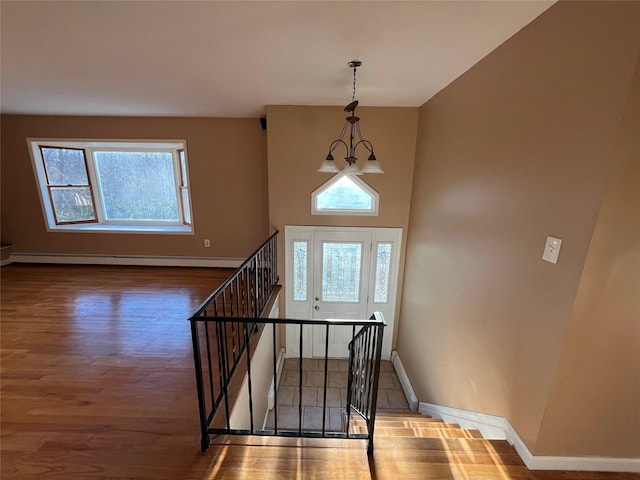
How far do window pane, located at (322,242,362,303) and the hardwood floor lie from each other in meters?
1.88

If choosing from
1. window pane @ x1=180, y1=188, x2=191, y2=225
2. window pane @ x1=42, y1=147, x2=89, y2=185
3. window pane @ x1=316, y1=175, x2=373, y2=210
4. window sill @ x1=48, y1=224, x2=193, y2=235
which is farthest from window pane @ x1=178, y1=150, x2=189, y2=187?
window pane @ x1=316, y1=175, x2=373, y2=210

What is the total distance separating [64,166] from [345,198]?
460 cm

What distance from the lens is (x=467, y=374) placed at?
208cm

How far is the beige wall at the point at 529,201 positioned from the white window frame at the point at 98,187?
12.6ft

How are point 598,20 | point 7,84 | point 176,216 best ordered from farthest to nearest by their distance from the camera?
point 176,216
point 7,84
point 598,20

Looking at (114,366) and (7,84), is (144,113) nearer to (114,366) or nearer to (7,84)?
(7,84)

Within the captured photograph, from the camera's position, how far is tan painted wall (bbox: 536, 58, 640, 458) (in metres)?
1.08

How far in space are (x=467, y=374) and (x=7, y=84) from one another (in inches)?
201

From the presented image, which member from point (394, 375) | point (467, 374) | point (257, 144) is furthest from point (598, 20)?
point (394, 375)

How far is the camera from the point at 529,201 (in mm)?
1475

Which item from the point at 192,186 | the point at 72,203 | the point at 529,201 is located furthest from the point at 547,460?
the point at 72,203

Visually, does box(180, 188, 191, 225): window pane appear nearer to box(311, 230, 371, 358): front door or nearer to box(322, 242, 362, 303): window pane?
box(311, 230, 371, 358): front door

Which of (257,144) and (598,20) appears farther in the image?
(257,144)

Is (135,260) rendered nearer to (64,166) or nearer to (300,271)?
(64,166)
